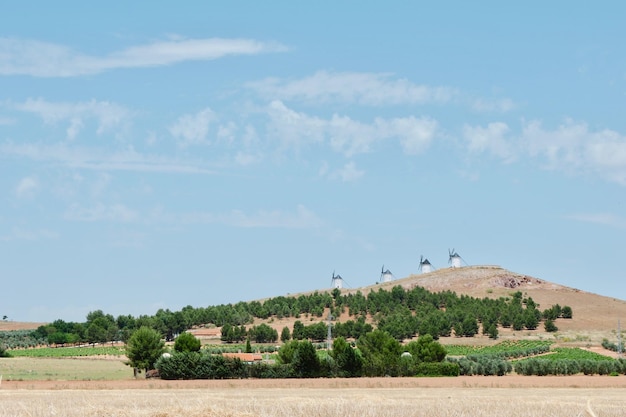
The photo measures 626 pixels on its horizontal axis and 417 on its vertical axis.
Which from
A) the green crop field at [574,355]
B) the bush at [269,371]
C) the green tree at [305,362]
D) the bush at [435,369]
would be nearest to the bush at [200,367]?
the bush at [269,371]

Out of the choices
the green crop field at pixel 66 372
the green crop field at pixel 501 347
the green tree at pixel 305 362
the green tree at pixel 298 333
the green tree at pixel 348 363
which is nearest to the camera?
the green tree at pixel 305 362

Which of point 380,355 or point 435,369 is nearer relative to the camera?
point 380,355

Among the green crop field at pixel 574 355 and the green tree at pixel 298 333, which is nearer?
the green crop field at pixel 574 355

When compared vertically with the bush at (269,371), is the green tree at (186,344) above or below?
above

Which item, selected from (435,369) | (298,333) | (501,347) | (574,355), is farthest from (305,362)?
(298,333)

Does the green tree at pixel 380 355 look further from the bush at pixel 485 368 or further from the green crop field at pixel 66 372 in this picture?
the green crop field at pixel 66 372

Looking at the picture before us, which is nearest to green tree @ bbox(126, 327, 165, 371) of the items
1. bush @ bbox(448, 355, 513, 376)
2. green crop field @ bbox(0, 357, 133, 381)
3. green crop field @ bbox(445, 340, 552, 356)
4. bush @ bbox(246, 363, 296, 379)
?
green crop field @ bbox(0, 357, 133, 381)

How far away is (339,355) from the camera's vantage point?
9256 centimetres

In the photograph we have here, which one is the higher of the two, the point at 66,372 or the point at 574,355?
the point at 574,355

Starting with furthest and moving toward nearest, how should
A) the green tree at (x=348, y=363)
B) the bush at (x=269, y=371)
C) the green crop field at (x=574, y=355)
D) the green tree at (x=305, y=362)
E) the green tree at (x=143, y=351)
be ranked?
1. the green crop field at (x=574, y=355)
2. the green tree at (x=143, y=351)
3. the green tree at (x=348, y=363)
4. the green tree at (x=305, y=362)
5. the bush at (x=269, y=371)

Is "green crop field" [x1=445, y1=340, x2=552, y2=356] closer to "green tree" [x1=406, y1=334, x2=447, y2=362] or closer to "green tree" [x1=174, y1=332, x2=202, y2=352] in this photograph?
"green tree" [x1=406, y1=334, x2=447, y2=362]

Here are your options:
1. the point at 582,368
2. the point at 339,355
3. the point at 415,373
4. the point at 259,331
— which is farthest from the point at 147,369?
the point at 259,331

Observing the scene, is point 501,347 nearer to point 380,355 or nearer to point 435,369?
point 435,369

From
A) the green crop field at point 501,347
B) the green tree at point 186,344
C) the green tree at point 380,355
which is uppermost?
the green crop field at point 501,347
